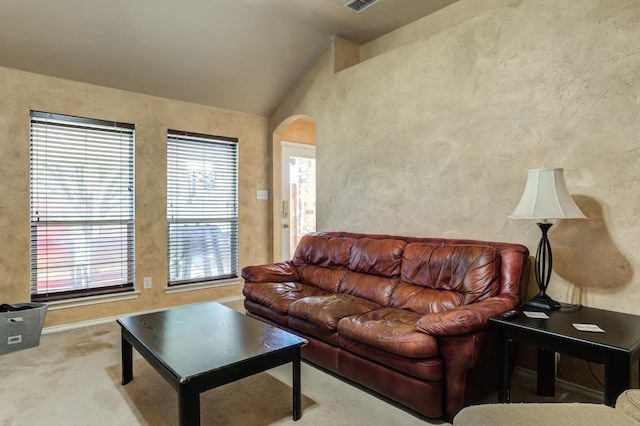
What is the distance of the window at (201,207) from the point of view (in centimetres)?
435

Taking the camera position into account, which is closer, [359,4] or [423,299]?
[423,299]

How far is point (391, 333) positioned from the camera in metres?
2.16

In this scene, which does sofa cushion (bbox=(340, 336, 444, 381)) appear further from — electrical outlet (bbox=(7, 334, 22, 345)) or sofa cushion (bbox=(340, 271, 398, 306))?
electrical outlet (bbox=(7, 334, 22, 345))

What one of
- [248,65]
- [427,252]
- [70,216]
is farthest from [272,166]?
[427,252]

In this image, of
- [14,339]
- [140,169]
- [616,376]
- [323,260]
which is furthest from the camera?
[140,169]

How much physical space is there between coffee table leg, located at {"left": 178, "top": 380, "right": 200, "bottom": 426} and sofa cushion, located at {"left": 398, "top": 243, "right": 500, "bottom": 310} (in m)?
1.62

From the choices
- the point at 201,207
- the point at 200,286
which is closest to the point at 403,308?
the point at 200,286

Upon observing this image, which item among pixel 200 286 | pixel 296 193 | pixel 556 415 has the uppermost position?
pixel 296 193

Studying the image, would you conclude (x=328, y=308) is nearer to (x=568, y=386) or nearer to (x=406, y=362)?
(x=406, y=362)

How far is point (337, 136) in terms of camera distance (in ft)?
13.5

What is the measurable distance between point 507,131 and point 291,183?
10.5ft

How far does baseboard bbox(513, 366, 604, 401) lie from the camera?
232 cm

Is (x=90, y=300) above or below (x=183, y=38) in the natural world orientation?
below

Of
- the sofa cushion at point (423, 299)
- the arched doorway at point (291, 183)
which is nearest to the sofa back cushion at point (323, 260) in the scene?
the sofa cushion at point (423, 299)
